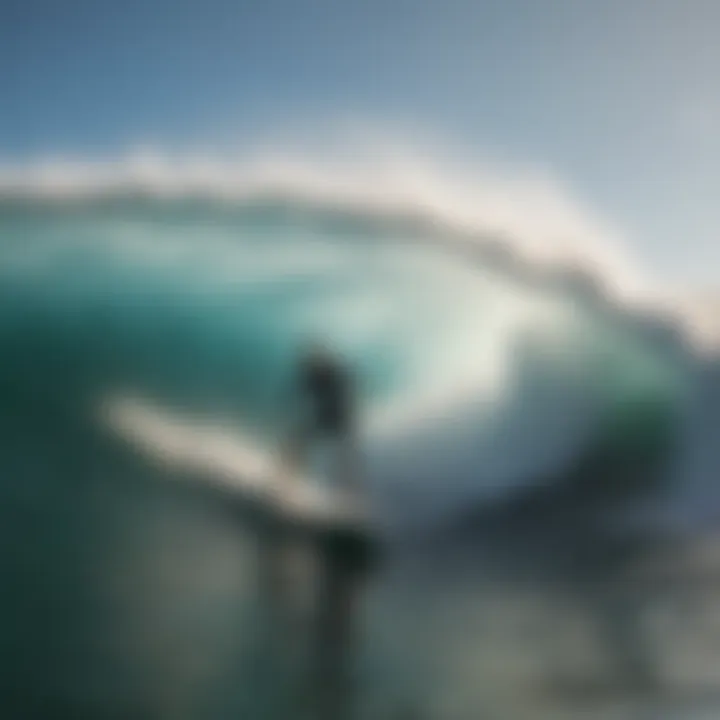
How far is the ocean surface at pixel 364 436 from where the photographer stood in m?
1.13

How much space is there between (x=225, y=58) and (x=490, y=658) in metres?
0.78

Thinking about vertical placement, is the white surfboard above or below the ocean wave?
below

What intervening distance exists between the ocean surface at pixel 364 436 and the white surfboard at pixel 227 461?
0.02 meters

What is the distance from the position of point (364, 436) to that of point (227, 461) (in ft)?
0.53

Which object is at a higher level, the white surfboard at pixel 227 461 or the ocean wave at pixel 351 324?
the ocean wave at pixel 351 324

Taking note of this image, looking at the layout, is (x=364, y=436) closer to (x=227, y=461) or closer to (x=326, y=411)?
(x=326, y=411)

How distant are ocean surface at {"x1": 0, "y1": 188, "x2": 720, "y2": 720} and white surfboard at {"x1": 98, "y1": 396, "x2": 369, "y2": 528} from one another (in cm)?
2

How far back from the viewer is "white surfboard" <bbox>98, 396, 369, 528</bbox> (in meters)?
1.16

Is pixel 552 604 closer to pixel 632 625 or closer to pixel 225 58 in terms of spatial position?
pixel 632 625

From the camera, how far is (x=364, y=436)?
118 cm

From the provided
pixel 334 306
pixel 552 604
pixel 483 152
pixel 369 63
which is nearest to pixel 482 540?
pixel 552 604

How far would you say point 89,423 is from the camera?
3.79 ft

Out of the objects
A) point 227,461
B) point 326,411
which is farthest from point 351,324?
point 227,461

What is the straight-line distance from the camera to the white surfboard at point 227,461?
3.79 ft
